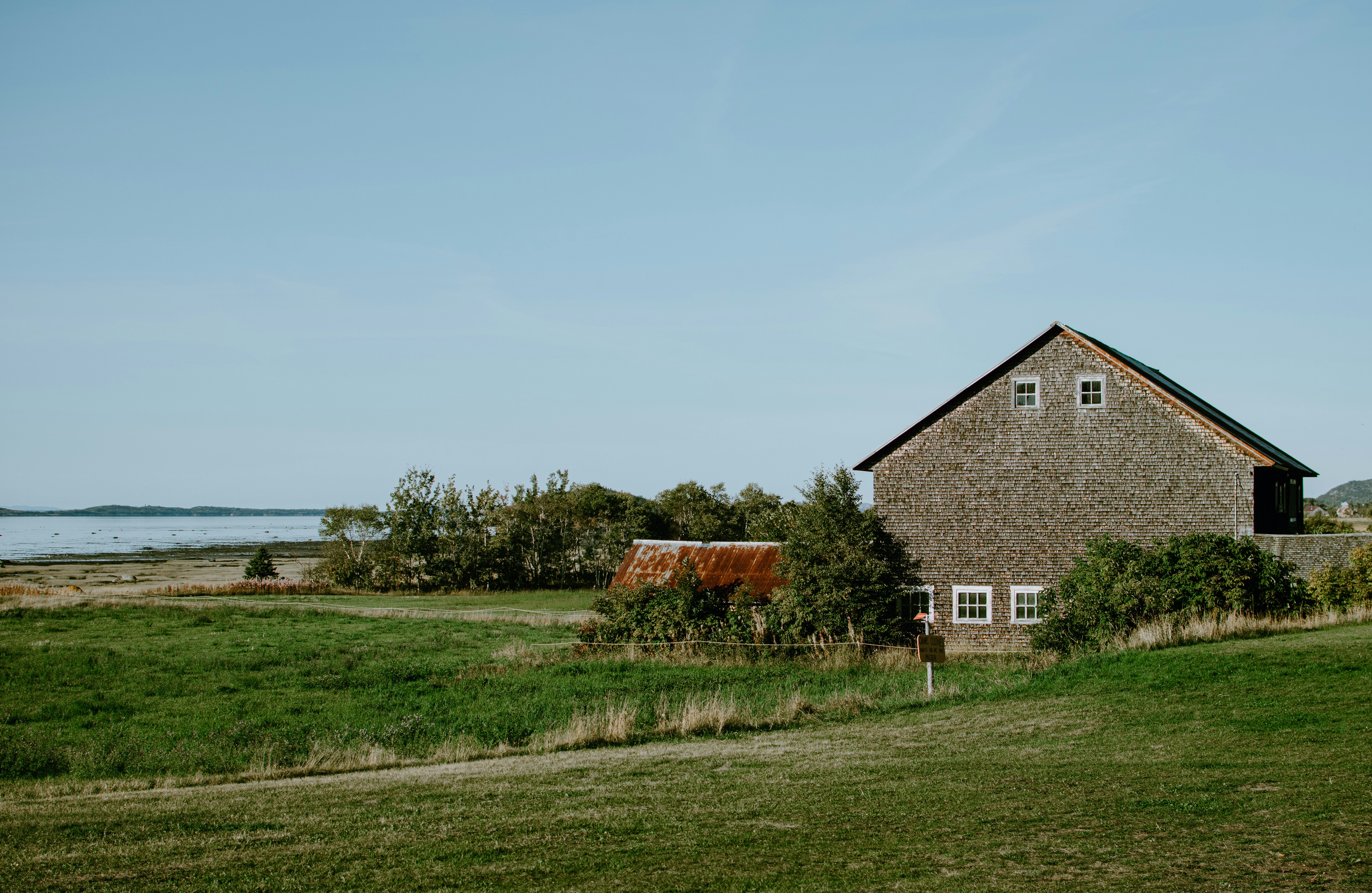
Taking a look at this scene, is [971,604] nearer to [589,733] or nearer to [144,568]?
[589,733]

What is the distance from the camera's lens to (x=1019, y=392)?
1174 inches

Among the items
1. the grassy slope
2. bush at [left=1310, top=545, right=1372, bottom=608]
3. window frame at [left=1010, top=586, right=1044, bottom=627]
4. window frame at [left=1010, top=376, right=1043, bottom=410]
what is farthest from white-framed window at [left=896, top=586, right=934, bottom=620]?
bush at [left=1310, top=545, right=1372, bottom=608]

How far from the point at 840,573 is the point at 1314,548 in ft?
41.8

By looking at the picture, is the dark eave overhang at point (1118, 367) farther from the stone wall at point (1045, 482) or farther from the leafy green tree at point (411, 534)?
the leafy green tree at point (411, 534)

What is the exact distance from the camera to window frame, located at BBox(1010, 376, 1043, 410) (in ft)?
97.0

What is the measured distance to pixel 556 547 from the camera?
66.3m

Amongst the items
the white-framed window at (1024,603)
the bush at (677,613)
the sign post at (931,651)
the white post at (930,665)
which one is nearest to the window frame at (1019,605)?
the white-framed window at (1024,603)

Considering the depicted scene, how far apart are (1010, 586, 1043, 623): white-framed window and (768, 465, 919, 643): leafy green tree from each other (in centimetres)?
295

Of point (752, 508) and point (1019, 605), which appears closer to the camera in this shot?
point (1019, 605)

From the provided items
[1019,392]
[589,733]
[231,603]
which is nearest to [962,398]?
[1019,392]

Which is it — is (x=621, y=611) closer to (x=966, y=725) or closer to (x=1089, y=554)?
(x=1089, y=554)

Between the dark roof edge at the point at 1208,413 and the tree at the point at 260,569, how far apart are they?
54.4m

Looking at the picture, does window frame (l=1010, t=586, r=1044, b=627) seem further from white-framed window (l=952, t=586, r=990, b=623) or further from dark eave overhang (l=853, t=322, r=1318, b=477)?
dark eave overhang (l=853, t=322, r=1318, b=477)

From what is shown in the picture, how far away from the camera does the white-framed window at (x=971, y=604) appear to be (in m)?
29.4
